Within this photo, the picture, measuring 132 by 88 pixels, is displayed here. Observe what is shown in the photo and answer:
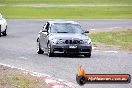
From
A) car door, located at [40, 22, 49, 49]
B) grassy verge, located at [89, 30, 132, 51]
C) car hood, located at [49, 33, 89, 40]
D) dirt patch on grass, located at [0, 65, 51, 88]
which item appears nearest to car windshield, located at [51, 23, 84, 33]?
car door, located at [40, 22, 49, 49]

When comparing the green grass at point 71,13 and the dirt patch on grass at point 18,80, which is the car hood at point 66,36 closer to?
the dirt patch on grass at point 18,80

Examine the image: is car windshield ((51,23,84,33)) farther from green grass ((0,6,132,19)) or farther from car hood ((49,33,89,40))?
green grass ((0,6,132,19))

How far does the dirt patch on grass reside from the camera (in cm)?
1218

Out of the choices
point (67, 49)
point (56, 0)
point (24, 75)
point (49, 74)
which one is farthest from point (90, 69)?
point (56, 0)

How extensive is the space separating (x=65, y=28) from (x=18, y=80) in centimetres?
1002

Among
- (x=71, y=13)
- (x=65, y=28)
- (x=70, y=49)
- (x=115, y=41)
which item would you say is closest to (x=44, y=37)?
(x=65, y=28)

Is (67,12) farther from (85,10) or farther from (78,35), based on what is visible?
(78,35)

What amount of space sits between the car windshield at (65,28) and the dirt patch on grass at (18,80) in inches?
303

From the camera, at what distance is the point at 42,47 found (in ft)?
76.6

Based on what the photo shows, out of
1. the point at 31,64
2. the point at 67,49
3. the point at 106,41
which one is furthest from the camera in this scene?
the point at 106,41

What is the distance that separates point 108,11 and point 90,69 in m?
61.8

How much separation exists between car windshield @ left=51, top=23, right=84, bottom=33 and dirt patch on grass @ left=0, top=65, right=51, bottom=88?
303 inches

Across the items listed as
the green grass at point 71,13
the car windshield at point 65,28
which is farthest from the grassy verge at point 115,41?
the green grass at point 71,13

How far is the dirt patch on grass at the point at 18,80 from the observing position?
12.2 m
